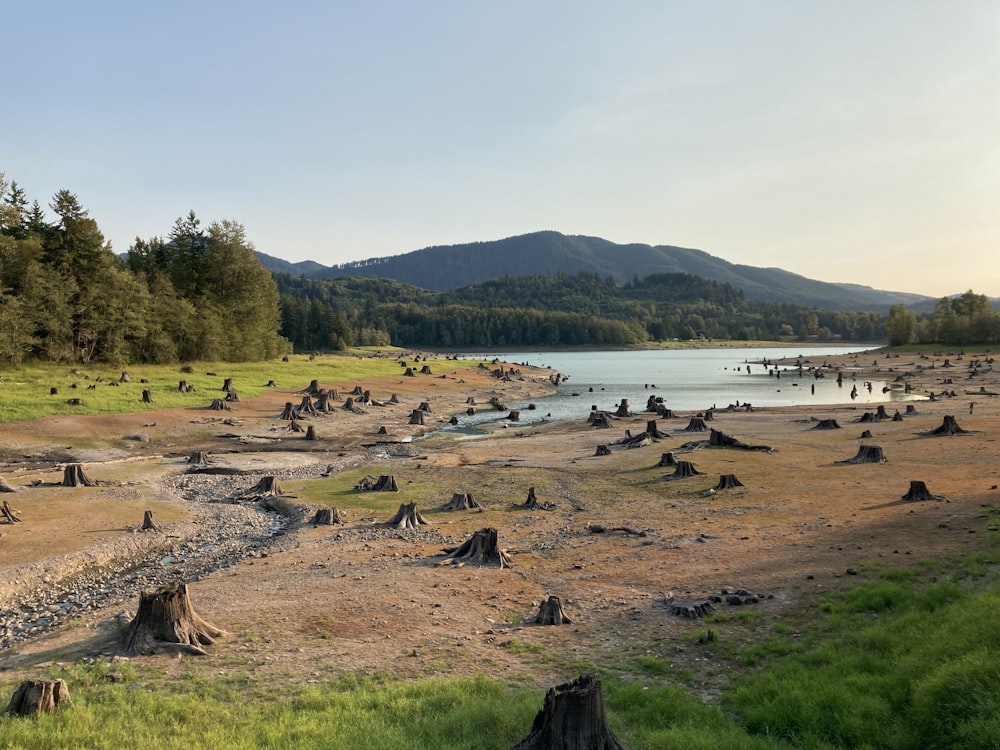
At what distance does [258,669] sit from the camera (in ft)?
33.5

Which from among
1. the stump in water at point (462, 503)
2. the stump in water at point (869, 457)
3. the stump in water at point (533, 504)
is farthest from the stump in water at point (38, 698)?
the stump in water at point (869, 457)

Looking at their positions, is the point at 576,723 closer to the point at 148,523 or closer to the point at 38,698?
the point at 38,698

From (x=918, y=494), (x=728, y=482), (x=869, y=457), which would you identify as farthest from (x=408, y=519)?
(x=869, y=457)

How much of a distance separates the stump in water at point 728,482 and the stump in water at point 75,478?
80.7 ft

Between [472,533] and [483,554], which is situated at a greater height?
[483,554]

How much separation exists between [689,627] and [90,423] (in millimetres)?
38372

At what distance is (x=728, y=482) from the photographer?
2495 centimetres

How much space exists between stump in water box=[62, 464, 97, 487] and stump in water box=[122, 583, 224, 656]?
17.3m

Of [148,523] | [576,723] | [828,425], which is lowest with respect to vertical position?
[148,523]

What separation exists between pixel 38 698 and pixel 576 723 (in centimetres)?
678

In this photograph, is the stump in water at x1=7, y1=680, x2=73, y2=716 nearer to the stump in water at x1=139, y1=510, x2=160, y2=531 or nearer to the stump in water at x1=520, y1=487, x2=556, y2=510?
the stump in water at x1=139, y1=510, x2=160, y2=531

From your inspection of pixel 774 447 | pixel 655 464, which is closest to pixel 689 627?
pixel 655 464

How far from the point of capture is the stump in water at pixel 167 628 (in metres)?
10.9

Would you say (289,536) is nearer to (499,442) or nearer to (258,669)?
(258,669)
